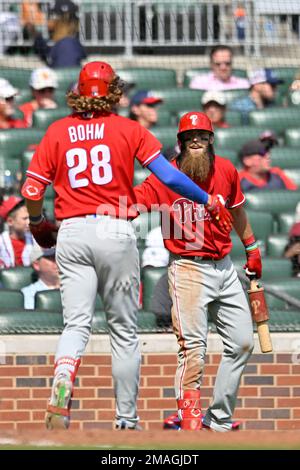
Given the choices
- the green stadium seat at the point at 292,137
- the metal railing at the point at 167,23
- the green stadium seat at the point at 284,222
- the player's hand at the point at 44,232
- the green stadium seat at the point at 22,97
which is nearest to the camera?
the player's hand at the point at 44,232

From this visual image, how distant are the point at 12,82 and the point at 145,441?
261 inches

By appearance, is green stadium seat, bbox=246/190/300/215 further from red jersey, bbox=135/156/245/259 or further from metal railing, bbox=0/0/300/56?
metal railing, bbox=0/0/300/56

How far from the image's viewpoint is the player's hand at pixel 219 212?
18.9ft

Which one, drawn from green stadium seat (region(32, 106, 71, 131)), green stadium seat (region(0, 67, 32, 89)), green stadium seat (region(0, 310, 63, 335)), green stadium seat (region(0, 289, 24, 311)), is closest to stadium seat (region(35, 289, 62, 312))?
green stadium seat (region(0, 289, 24, 311))

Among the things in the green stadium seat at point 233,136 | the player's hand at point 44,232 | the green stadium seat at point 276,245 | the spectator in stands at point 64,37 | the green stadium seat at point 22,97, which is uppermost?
the spectator in stands at point 64,37

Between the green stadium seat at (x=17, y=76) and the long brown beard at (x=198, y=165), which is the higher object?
the green stadium seat at (x=17, y=76)

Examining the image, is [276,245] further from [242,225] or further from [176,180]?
[176,180]

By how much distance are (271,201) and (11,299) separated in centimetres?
247

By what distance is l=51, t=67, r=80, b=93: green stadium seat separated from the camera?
35.7 feet

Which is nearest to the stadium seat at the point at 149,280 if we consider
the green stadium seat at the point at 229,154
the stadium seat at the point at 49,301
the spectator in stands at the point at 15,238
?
the stadium seat at the point at 49,301

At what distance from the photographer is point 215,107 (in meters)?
10.1

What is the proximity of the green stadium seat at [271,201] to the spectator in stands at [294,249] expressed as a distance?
28.2 inches

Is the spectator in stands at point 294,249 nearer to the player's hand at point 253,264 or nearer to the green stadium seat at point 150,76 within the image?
the player's hand at point 253,264

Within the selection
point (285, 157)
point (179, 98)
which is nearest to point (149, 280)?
point (285, 157)
